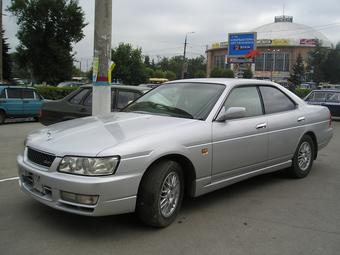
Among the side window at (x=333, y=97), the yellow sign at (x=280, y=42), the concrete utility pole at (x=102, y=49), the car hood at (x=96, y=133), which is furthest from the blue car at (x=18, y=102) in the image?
the yellow sign at (x=280, y=42)

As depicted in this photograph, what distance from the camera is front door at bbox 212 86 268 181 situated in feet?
16.7

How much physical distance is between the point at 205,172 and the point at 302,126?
2.52 metres

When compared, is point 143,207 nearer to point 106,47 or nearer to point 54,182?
point 54,182

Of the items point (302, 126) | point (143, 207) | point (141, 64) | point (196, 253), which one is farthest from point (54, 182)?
point (141, 64)

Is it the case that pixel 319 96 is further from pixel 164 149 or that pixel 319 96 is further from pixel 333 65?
pixel 333 65

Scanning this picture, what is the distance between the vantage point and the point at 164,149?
4383 mm

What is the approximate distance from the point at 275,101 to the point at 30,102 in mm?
12229

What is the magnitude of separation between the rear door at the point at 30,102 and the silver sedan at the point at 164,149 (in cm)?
1142

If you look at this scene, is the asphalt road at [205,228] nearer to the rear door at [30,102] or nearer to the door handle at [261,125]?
the door handle at [261,125]

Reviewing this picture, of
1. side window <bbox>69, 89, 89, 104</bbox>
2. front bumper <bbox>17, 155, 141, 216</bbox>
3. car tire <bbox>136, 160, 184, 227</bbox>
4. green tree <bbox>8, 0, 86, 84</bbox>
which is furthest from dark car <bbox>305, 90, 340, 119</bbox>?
green tree <bbox>8, 0, 86, 84</bbox>

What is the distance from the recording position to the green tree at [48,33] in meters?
39.1

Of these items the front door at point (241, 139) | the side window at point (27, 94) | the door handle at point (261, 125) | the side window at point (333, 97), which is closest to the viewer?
the front door at point (241, 139)

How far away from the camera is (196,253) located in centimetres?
391

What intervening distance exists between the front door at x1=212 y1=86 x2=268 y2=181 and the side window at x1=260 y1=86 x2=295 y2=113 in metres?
0.17
